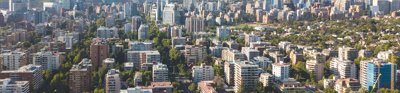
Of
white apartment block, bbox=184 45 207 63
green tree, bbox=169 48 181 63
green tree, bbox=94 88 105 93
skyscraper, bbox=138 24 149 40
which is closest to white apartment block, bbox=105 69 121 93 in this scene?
green tree, bbox=94 88 105 93

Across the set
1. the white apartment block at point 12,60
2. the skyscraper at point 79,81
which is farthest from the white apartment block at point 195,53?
the skyscraper at point 79,81

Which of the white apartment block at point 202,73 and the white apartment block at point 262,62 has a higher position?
the white apartment block at point 262,62

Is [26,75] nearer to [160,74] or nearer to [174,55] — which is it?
[160,74]

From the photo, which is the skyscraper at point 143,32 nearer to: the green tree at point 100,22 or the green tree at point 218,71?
the green tree at point 100,22

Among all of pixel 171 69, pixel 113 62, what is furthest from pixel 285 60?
pixel 113 62

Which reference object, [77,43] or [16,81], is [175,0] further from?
[16,81]

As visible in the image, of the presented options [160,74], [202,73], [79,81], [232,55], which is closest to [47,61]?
[79,81]
